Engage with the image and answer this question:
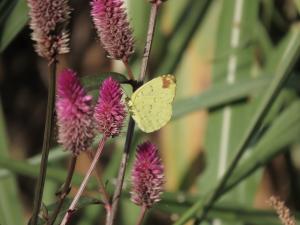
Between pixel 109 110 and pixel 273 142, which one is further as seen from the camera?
pixel 273 142

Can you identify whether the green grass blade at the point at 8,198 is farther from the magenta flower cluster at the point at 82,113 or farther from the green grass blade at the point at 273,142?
the magenta flower cluster at the point at 82,113

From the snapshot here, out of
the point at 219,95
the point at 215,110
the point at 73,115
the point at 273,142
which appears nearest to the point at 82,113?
the point at 73,115

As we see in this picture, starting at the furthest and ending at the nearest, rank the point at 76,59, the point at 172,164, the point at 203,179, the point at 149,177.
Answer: the point at 76,59 < the point at 172,164 < the point at 203,179 < the point at 149,177

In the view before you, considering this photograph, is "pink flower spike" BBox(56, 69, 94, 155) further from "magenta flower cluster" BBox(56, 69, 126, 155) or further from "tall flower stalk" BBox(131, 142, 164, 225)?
"tall flower stalk" BBox(131, 142, 164, 225)

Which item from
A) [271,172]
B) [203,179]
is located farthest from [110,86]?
[271,172]

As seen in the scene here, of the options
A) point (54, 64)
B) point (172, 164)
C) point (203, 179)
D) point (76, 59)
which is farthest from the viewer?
point (76, 59)

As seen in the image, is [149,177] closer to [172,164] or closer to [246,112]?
[246,112]

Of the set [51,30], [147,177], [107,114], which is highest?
[51,30]

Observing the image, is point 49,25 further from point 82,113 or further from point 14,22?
point 14,22
